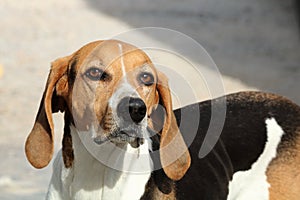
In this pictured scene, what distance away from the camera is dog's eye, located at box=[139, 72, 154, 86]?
393cm

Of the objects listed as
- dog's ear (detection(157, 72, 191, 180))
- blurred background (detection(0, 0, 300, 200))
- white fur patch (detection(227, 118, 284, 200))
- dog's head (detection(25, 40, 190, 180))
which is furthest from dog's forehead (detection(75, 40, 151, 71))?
blurred background (detection(0, 0, 300, 200))

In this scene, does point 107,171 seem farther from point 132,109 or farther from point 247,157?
point 247,157

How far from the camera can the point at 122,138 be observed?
3.81 m

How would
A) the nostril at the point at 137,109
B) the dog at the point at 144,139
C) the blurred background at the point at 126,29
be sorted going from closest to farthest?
the nostril at the point at 137,109 → the dog at the point at 144,139 → the blurred background at the point at 126,29

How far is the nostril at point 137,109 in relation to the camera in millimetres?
3699

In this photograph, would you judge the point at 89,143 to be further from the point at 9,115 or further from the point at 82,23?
the point at 82,23

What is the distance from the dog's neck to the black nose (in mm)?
299

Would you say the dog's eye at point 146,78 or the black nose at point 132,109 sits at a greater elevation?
the dog's eye at point 146,78

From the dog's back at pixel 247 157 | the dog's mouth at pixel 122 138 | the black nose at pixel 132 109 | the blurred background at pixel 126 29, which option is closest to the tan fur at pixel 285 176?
the dog's back at pixel 247 157

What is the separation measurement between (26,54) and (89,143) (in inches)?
179

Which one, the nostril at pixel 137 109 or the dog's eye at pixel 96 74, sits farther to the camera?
the dog's eye at pixel 96 74

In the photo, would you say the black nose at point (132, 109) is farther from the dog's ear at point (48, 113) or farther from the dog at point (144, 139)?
the dog's ear at point (48, 113)

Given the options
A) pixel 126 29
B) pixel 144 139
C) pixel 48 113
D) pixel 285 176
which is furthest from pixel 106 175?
pixel 126 29

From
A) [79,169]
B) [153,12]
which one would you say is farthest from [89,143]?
[153,12]
